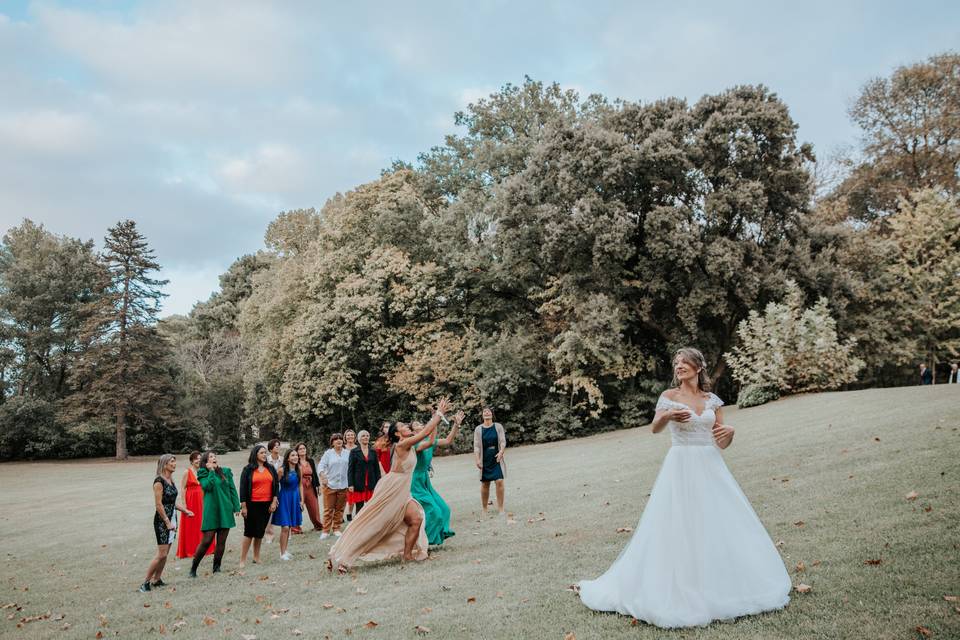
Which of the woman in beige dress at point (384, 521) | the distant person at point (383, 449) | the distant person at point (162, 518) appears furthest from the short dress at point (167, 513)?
the distant person at point (383, 449)

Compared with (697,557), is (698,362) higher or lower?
higher

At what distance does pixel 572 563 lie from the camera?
8.05 m

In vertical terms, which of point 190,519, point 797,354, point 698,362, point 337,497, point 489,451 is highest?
point 797,354

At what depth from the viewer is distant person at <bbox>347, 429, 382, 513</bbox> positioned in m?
12.8

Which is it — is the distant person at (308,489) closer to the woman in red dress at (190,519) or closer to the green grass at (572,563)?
the green grass at (572,563)

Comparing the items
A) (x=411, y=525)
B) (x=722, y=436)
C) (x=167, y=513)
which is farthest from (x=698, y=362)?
(x=167, y=513)

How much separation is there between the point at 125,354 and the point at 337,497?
1600 inches

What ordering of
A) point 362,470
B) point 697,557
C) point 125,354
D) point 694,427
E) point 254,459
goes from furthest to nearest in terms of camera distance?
point 125,354 < point 362,470 < point 254,459 < point 694,427 < point 697,557

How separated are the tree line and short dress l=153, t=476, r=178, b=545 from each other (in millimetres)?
22057

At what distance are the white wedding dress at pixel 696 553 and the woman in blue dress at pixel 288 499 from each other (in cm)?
718

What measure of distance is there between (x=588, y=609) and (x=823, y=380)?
2281 cm

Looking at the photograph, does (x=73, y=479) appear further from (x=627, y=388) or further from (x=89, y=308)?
(x=627, y=388)

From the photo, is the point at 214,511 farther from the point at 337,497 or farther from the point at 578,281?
the point at 578,281

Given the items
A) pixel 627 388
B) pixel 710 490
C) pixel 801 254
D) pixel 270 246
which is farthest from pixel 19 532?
pixel 270 246
